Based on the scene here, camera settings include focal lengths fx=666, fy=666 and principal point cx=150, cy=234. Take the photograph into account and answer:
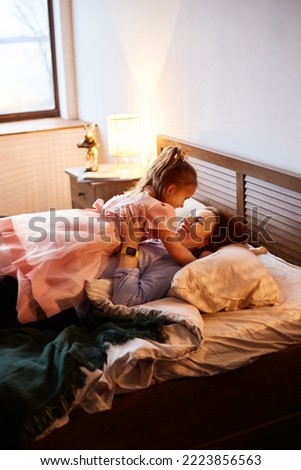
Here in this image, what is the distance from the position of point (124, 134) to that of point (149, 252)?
48.7 inches

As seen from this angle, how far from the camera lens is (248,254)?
2141mm

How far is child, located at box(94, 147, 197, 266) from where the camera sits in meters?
2.21

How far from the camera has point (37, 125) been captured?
4133mm

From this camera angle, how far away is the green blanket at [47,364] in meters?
1.63

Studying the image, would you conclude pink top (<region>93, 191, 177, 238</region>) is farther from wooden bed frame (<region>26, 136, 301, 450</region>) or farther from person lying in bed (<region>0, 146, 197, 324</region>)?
wooden bed frame (<region>26, 136, 301, 450</region>)

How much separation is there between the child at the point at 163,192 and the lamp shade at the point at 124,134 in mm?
976

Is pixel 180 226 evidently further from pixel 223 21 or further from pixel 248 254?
pixel 223 21

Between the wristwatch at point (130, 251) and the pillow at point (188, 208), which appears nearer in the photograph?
the wristwatch at point (130, 251)

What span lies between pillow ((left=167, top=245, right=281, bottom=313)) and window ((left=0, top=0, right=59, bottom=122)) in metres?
2.55

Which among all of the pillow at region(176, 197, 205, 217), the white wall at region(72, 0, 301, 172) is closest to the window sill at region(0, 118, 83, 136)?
the white wall at region(72, 0, 301, 172)

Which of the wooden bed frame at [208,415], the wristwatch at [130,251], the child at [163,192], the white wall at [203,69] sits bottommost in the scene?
the wooden bed frame at [208,415]

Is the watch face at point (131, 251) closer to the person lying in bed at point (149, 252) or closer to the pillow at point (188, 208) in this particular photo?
the person lying in bed at point (149, 252)

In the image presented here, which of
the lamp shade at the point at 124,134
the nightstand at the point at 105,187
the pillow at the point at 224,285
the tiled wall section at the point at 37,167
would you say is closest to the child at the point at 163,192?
the pillow at the point at 224,285

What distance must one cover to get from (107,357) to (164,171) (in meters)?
0.79
